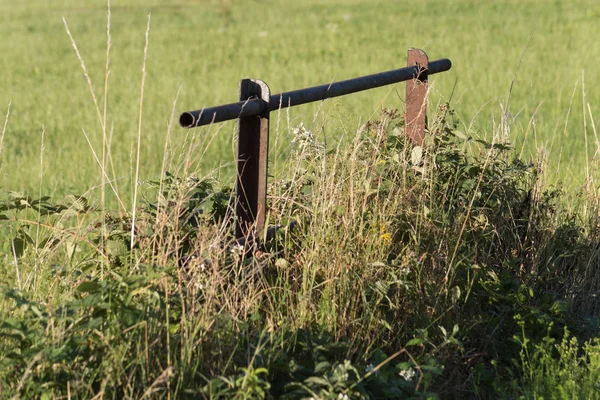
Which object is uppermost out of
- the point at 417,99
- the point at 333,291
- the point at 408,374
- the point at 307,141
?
the point at 417,99

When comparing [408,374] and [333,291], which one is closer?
[408,374]

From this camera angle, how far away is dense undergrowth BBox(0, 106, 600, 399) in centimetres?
279

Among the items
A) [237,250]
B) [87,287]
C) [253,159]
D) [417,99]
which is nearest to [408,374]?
[237,250]

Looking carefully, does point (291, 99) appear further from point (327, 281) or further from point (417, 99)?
point (417, 99)

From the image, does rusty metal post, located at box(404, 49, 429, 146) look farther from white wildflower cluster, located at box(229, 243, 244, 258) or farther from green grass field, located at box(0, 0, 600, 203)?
white wildflower cluster, located at box(229, 243, 244, 258)

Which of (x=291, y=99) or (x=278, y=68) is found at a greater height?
(x=291, y=99)

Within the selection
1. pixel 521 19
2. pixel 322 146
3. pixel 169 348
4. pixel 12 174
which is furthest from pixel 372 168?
pixel 521 19

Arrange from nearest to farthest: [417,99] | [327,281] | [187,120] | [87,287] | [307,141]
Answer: [87,287] < [187,120] < [327,281] < [307,141] < [417,99]

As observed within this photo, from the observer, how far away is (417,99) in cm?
452

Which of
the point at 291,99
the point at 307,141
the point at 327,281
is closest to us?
the point at 327,281

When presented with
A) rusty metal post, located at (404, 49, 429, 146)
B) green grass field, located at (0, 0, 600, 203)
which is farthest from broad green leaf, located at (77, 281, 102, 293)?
green grass field, located at (0, 0, 600, 203)

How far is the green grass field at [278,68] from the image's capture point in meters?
8.42

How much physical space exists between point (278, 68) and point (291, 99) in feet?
32.1

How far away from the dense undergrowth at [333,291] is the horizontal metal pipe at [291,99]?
21 centimetres
